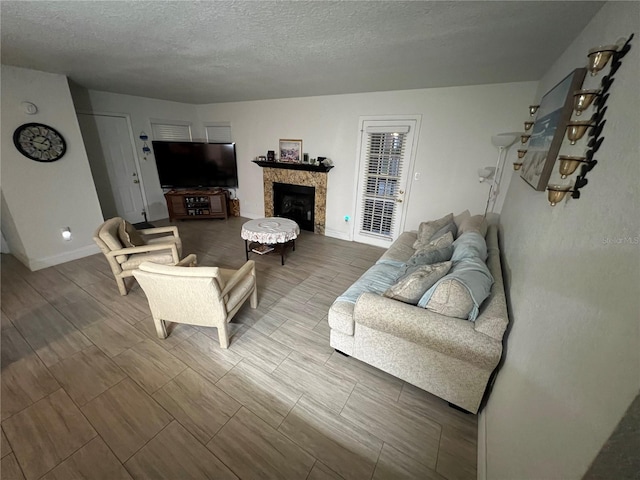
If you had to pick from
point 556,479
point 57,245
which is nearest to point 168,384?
point 556,479

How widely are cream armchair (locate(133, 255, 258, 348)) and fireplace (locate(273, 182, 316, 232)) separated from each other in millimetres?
2821

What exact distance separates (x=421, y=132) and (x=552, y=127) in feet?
6.75

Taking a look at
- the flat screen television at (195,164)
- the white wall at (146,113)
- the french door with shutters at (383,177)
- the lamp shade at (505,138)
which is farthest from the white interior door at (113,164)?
the lamp shade at (505,138)

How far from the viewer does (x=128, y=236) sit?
9.05 ft

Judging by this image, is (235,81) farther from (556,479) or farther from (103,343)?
(556,479)

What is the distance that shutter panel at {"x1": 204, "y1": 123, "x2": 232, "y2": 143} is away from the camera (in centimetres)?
536

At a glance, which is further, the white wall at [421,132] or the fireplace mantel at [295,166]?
the fireplace mantel at [295,166]

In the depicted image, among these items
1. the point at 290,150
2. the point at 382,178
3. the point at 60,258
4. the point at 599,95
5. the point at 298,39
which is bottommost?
the point at 60,258

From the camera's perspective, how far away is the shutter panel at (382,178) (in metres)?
3.73

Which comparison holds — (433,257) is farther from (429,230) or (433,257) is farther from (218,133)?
(218,133)

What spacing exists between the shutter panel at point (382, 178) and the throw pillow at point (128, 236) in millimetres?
3300

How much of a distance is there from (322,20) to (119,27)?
59.3 inches

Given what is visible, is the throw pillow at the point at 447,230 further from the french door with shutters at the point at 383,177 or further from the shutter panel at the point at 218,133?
the shutter panel at the point at 218,133

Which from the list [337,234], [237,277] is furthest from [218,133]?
[237,277]
